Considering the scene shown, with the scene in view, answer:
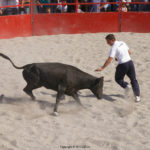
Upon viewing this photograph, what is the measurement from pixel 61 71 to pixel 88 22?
8.05 metres

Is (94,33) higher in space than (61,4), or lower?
lower

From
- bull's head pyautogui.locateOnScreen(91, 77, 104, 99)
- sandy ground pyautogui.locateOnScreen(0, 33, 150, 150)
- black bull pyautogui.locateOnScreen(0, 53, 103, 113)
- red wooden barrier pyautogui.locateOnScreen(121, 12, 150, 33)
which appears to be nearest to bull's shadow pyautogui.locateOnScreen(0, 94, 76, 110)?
sandy ground pyautogui.locateOnScreen(0, 33, 150, 150)

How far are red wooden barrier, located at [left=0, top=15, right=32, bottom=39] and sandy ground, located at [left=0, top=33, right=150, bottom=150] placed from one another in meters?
2.20

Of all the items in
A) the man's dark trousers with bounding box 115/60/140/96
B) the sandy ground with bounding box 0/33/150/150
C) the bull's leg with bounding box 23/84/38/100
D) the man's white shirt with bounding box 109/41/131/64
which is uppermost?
the man's white shirt with bounding box 109/41/131/64

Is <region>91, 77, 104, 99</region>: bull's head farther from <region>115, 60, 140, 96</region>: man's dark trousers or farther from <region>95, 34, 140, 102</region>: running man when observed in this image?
<region>115, 60, 140, 96</region>: man's dark trousers

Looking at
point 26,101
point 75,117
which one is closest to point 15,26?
point 26,101

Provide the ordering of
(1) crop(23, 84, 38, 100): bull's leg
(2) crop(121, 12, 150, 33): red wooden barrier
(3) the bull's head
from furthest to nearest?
(2) crop(121, 12, 150, 33): red wooden barrier < (1) crop(23, 84, 38, 100): bull's leg < (3) the bull's head

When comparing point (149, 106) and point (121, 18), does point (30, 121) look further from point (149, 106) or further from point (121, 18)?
point (121, 18)

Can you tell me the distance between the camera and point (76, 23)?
1431 centimetres

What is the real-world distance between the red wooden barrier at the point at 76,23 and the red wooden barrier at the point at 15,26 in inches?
16.1

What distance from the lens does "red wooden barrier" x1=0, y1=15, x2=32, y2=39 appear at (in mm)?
12820

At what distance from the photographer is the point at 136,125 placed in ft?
20.3

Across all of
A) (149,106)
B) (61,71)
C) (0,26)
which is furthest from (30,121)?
(0,26)

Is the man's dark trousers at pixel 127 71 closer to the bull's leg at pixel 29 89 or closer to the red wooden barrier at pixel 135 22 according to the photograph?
the bull's leg at pixel 29 89
